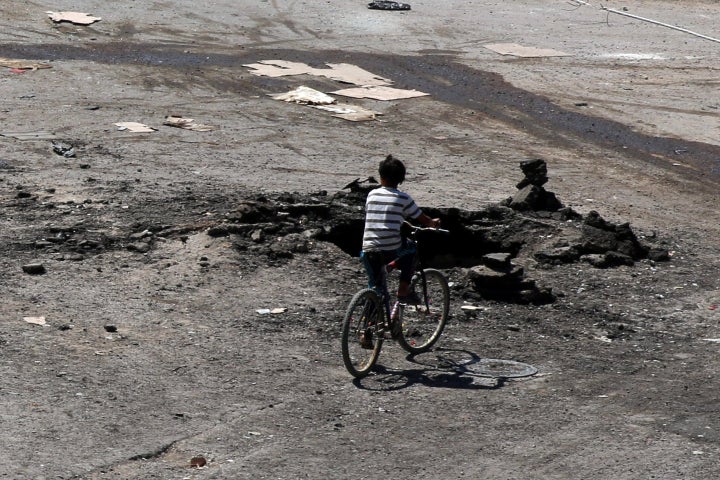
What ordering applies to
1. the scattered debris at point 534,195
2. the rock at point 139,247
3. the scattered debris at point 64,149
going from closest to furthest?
the rock at point 139,247, the scattered debris at point 534,195, the scattered debris at point 64,149

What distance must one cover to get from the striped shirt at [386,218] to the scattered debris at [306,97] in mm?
10942

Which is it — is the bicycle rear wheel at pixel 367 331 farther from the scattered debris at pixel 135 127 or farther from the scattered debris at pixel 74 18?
the scattered debris at pixel 74 18

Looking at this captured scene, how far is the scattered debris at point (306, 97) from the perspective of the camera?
19.6 meters

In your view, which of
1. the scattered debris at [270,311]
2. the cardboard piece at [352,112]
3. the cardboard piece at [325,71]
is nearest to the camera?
the scattered debris at [270,311]

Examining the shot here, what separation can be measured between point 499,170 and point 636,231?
3.25 metres

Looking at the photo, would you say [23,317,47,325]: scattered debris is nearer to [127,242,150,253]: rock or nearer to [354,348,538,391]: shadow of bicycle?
[127,242,150,253]: rock

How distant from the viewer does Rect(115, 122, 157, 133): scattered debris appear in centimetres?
1697

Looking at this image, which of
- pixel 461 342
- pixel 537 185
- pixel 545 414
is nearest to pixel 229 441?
pixel 545 414

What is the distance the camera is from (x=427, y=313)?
31.5ft

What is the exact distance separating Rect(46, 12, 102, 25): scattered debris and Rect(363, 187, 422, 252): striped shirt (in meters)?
17.5

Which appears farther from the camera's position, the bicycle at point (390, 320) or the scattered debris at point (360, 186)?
the scattered debris at point (360, 186)

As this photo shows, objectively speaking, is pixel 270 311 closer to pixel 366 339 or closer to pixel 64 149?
pixel 366 339

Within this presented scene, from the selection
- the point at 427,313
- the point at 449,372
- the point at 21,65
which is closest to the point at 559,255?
the point at 427,313

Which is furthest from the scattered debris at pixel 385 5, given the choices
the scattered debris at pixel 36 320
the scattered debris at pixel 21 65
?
the scattered debris at pixel 36 320
